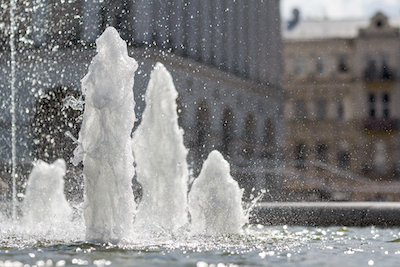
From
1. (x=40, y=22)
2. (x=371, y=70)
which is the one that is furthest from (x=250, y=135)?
(x=40, y=22)

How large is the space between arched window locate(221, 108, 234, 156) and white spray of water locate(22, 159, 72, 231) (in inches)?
910

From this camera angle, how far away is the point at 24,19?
2544cm

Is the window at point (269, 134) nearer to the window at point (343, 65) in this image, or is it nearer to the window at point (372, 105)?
the window at point (372, 105)

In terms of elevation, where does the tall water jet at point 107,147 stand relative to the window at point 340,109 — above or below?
above

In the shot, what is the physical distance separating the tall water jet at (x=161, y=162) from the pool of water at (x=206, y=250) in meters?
1.29

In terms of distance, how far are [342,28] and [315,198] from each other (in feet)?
86.1

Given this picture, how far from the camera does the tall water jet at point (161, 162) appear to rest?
8.23m

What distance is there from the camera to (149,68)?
23.7m

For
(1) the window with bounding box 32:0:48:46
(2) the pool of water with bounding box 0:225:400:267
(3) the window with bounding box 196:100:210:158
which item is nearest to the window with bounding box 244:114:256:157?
(3) the window with bounding box 196:100:210:158

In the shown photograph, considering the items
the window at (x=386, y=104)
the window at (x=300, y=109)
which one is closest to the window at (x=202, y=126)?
the window at (x=300, y=109)

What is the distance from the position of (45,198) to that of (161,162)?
4.94 ft

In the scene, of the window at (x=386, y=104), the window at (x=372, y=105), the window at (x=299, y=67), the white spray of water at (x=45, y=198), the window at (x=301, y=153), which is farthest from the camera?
the window at (x=299, y=67)

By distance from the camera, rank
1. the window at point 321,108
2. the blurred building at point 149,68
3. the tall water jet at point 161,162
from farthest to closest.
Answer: the window at point 321,108
the blurred building at point 149,68
the tall water jet at point 161,162

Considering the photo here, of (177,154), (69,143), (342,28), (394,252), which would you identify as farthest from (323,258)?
(342,28)
